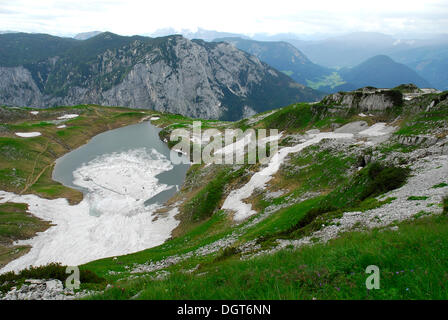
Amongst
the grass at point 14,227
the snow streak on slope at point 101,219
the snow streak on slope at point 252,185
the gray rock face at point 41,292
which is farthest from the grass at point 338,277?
the grass at point 14,227

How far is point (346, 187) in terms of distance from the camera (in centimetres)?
2800

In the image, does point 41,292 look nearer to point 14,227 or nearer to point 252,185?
point 252,185

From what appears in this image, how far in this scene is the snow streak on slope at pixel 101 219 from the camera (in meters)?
45.2

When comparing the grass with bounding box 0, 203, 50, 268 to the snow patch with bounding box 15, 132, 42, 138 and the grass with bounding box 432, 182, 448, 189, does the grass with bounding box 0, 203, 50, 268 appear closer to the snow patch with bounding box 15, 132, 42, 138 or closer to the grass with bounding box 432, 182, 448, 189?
the grass with bounding box 432, 182, 448, 189

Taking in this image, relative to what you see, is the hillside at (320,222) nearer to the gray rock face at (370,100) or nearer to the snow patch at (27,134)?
the gray rock face at (370,100)

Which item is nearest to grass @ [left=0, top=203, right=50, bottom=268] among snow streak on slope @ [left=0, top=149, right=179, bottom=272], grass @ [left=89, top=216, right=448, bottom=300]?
snow streak on slope @ [left=0, top=149, right=179, bottom=272]

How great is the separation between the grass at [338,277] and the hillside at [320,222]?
1.4 inches

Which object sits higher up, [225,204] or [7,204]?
[225,204]

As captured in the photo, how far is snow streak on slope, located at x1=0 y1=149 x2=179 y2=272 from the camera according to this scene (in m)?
45.2

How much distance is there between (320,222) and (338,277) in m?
12.9
